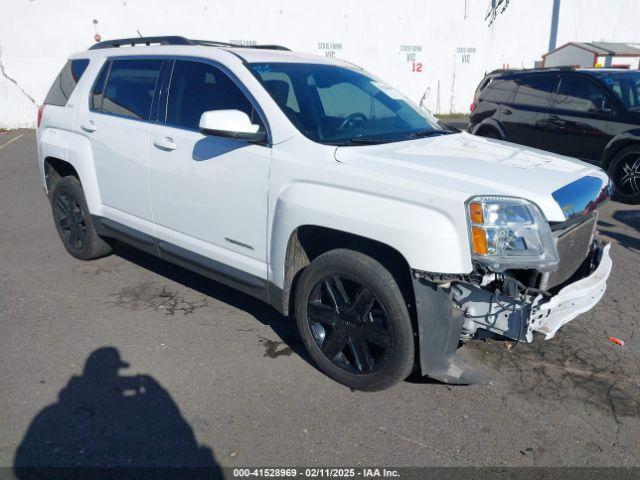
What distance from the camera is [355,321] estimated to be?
3.27 meters

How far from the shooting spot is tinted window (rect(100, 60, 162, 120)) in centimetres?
438

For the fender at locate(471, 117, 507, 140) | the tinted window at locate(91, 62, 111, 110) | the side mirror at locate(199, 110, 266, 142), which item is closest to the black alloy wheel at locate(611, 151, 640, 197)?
the fender at locate(471, 117, 507, 140)

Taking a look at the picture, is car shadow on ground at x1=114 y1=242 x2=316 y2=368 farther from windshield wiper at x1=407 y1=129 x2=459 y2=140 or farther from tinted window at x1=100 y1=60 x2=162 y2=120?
windshield wiper at x1=407 y1=129 x2=459 y2=140

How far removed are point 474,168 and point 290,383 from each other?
1678 mm

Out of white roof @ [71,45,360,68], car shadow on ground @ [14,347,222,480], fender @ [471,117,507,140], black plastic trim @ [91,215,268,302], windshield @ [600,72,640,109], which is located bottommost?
car shadow on ground @ [14,347,222,480]

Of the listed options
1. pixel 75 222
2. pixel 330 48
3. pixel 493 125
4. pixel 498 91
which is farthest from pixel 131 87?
pixel 330 48

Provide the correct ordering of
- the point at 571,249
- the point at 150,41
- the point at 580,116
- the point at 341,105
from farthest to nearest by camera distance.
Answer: the point at 580,116 < the point at 150,41 < the point at 341,105 < the point at 571,249

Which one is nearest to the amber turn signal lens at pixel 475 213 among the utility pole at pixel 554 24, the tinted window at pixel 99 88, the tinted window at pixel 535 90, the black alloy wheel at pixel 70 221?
the tinted window at pixel 99 88

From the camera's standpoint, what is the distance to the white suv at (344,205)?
9.25ft

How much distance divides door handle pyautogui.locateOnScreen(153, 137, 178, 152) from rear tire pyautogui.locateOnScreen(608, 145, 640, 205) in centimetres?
632

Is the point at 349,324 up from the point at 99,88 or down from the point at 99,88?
down

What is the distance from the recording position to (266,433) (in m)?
3.02

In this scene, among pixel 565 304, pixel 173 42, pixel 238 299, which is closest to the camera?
pixel 565 304

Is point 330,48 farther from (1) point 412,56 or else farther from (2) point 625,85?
(2) point 625,85
